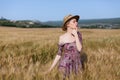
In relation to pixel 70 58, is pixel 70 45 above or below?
above

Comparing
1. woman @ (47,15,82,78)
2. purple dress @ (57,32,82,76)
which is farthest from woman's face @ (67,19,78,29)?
purple dress @ (57,32,82,76)

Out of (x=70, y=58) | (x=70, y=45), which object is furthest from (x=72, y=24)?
(x=70, y=58)

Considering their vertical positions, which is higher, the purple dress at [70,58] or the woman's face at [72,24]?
the woman's face at [72,24]

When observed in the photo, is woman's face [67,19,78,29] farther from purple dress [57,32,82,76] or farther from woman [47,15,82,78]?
purple dress [57,32,82,76]

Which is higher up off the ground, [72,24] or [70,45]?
[72,24]

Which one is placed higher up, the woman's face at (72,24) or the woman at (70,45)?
the woman's face at (72,24)

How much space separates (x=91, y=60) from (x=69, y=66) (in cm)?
49

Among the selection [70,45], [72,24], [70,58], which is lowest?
[70,58]

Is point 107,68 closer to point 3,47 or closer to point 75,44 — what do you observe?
point 75,44

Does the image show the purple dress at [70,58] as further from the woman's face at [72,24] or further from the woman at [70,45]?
the woman's face at [72,24]

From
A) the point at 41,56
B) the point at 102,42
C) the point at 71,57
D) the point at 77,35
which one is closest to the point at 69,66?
the point at 71,57

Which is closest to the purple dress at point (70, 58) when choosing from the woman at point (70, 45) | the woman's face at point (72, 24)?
the woman at point (70, 45)

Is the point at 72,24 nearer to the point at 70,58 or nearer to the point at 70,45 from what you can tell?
the point at 70,45

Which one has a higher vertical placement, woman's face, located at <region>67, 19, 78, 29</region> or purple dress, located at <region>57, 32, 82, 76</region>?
woman's face, located at <region>67, 19, 78, 29</region>
